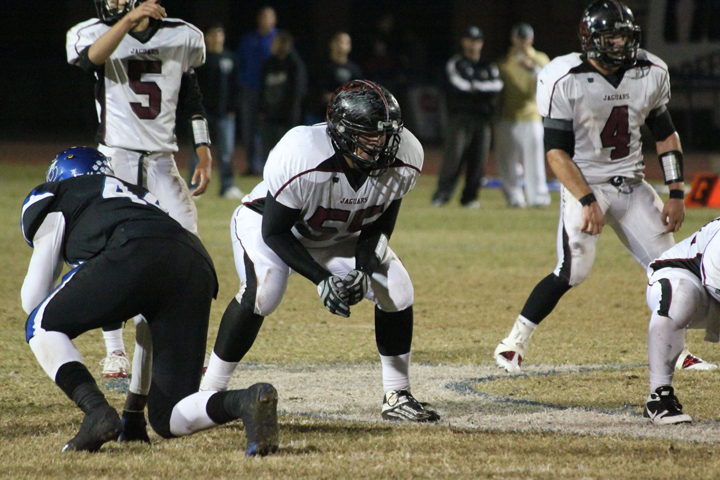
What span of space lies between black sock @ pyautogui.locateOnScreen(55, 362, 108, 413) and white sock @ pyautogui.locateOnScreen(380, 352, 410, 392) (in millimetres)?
1282

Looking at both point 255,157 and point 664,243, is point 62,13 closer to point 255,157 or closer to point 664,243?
point 255,157

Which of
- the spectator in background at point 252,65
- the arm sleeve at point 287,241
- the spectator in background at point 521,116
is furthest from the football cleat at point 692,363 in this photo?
the spectator in background at point 252,65

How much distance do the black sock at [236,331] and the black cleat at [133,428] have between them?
0.51 metres

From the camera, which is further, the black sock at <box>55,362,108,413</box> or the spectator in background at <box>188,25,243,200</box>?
the spectator in background at <box>188,25,243,200</box>

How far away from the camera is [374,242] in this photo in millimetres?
4258

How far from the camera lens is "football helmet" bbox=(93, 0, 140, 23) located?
551 cm

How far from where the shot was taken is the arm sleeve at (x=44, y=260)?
3.74 m

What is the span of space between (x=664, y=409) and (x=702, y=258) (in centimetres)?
64

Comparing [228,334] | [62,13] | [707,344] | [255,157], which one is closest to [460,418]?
[228,334]

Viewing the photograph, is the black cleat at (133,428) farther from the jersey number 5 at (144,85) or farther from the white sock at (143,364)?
the jersey number 5 at (144,85)

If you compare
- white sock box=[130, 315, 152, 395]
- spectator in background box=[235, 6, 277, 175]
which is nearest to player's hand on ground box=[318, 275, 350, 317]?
white sock box=[130, 315, 152, 395]

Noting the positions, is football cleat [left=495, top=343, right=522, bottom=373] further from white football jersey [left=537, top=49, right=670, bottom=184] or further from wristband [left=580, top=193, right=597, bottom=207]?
white football jersey [left=537, top=49, right=670, bottom=184]

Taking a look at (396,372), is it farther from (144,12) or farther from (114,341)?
(144,12)

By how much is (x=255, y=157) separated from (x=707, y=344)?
11.0 meters
